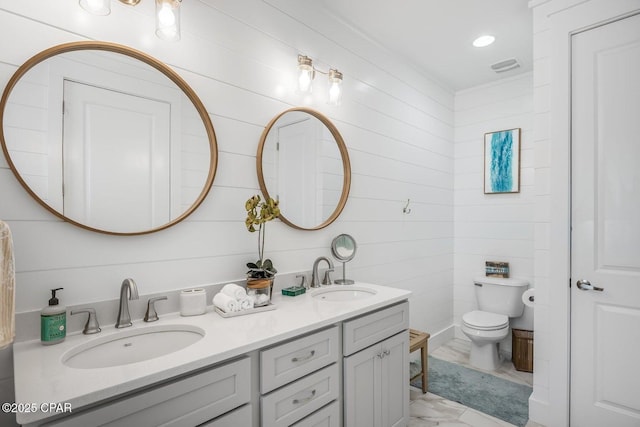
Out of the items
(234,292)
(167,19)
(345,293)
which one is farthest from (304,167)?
(167,19)

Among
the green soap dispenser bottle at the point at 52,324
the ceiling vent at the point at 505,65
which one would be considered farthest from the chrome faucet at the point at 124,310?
the ceiling vent at the point at 505,65

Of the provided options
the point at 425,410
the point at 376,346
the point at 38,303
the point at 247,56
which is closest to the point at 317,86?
the point at 247,56

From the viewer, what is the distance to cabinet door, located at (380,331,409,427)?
69.1 inches

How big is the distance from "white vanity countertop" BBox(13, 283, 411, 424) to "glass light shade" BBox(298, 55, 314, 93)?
126 centimetres

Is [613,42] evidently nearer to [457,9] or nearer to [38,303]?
[457,9]

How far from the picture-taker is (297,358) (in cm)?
130

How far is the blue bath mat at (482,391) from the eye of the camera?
2.24 meters

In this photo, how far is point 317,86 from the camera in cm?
217

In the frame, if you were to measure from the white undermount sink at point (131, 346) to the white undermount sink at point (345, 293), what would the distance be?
848 millimetres

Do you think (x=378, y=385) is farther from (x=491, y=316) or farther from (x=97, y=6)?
(x=97, y=6)

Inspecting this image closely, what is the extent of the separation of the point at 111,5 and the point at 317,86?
1.17m

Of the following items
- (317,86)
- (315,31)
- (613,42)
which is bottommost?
(317,86)

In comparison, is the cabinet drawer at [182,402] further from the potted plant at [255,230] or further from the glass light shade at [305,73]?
the glass light shade at [305,73]

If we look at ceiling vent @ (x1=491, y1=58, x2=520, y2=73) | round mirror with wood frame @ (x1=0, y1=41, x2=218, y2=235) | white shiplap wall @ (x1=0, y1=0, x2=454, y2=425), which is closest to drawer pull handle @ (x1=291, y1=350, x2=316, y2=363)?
white shiplap wall @ (x1=0, y1=0, x2=454, y2=425)
